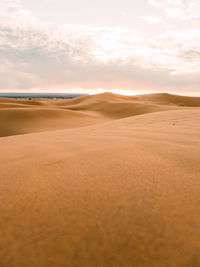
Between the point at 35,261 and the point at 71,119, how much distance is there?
10.6 m

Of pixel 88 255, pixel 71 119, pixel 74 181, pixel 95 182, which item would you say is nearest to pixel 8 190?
pixel 74 181

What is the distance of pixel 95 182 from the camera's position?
1.17 metres

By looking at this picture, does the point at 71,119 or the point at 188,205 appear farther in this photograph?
the point at 71,119

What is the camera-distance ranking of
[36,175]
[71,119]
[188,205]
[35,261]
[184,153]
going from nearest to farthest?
[35,261], [188,205], [36,175], [184,153], [71,119]

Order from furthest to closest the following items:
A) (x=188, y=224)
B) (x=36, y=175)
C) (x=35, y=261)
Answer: (x=36, y=175), (x=188, y=224), (x=35, y=261)

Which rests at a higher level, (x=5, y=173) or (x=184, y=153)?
(x=184, y=153)

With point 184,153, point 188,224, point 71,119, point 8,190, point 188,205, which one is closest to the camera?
point 188,224

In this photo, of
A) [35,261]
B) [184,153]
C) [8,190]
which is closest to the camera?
[35,261]

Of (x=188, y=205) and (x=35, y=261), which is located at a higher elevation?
(x=188, y=205)

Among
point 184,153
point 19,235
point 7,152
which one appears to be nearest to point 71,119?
point 7,152

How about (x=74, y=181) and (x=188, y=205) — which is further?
(x=74, y=181)

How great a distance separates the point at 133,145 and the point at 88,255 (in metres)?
1.39

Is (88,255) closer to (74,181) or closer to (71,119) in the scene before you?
(74,181)

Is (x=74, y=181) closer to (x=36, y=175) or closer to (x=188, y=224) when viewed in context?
(x=36, y=175)
